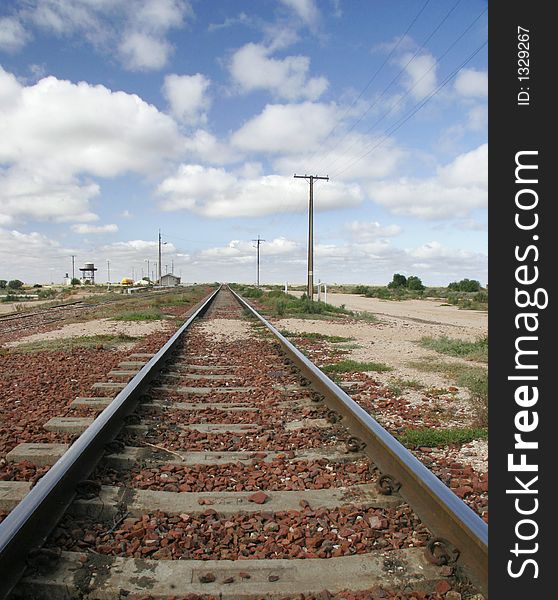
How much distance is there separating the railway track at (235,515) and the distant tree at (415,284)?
222 feet

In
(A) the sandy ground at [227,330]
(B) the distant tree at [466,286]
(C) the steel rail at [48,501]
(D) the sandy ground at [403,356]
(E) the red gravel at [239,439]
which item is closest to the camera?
(C) the steel rail at [48,501]

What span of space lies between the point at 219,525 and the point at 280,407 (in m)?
2.65

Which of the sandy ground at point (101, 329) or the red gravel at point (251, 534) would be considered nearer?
the red gravel at point (251, 534)

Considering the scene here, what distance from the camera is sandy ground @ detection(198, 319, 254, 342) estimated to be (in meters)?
12.2

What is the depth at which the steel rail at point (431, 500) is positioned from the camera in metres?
2.45

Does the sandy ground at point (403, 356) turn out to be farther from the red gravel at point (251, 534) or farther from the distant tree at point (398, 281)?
the distant tree at point (398, 281)

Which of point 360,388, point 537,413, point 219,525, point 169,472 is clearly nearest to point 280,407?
point 360,388

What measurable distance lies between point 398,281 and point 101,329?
67.8 metres

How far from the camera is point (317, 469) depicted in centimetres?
377

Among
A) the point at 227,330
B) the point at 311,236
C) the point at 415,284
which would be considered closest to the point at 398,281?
the point at 415,284

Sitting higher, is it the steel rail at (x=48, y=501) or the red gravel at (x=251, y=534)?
the steel rail at (x=48, y=501)

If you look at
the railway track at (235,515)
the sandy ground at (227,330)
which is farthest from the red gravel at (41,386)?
the sandy ground at (227,330)

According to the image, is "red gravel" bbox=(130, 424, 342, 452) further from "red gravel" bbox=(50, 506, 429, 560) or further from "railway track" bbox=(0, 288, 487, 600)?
"red gravel" bbox=(50, 506, 429, 560)

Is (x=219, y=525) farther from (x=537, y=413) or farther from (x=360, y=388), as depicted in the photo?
(x=360, y=388)
